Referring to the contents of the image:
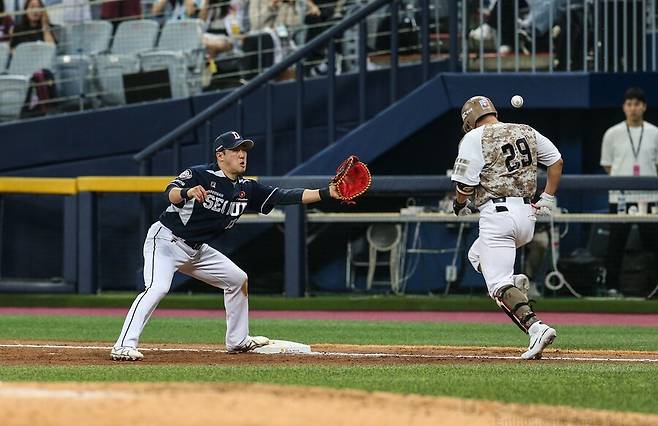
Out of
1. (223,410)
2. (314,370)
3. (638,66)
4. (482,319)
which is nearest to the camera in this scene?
(223,410)

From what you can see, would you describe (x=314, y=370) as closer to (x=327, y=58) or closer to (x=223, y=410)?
(x=223, y=410)

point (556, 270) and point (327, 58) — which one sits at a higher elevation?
point (327, 58)

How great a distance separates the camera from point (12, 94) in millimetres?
18391

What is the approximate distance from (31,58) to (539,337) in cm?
1078

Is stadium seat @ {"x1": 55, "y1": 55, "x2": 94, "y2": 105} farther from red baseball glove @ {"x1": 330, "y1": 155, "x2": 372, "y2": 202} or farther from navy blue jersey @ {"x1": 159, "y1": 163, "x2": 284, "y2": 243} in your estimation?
red baseball glove @ {"x1": 330, "y1": 155, "x2": 372, "y2": 202}

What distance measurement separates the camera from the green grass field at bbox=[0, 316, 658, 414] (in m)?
7.34

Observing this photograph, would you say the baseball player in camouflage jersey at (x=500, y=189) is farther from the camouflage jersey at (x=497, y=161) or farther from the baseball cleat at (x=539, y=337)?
the baseball cleat at (x=539, y=337)

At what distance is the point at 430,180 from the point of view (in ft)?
51.8

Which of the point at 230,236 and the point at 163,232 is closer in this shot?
the point at 163,232

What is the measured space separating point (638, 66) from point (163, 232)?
29.8 ft

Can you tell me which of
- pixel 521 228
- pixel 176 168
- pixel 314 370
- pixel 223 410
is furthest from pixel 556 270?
pixel 223 410

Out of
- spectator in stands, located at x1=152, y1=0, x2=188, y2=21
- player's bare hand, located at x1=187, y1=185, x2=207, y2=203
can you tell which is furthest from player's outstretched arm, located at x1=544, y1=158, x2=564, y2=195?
spectator in stands, located at x1=152, y1=0, x2=188, y2=21

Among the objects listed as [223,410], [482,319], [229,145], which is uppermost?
[229,145]

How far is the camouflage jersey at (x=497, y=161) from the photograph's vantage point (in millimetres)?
9766
